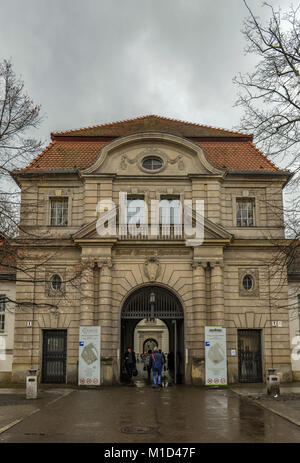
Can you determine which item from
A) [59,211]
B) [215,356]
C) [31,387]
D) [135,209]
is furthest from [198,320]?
[59,211]

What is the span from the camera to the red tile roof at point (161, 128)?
87.9 ft

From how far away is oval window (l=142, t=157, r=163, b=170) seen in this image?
86.5ft

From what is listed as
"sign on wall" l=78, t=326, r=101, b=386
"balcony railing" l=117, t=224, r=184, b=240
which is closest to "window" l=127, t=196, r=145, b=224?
"balcony railing" l=117, t=224, r=184, b=240

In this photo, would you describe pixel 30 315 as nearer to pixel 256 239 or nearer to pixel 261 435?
pixel 256 239

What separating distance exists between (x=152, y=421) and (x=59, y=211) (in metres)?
15.6

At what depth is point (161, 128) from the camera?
29047 mm

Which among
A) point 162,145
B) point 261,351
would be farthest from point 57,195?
point 261,351

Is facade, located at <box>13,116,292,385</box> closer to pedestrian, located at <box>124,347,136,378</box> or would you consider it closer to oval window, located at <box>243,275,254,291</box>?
oval window, located at <box>243,275,254,291</box>

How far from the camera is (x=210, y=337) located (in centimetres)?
2298

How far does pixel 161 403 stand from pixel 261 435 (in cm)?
615

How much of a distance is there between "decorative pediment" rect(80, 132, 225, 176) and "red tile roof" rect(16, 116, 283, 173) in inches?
30.4

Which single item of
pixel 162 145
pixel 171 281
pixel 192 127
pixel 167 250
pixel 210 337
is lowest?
pixel 210 337

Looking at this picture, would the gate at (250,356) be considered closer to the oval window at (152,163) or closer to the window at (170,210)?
the window at (170,210)

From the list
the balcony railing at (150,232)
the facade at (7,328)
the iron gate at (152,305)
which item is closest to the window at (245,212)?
the balcony railing at (150,232)
